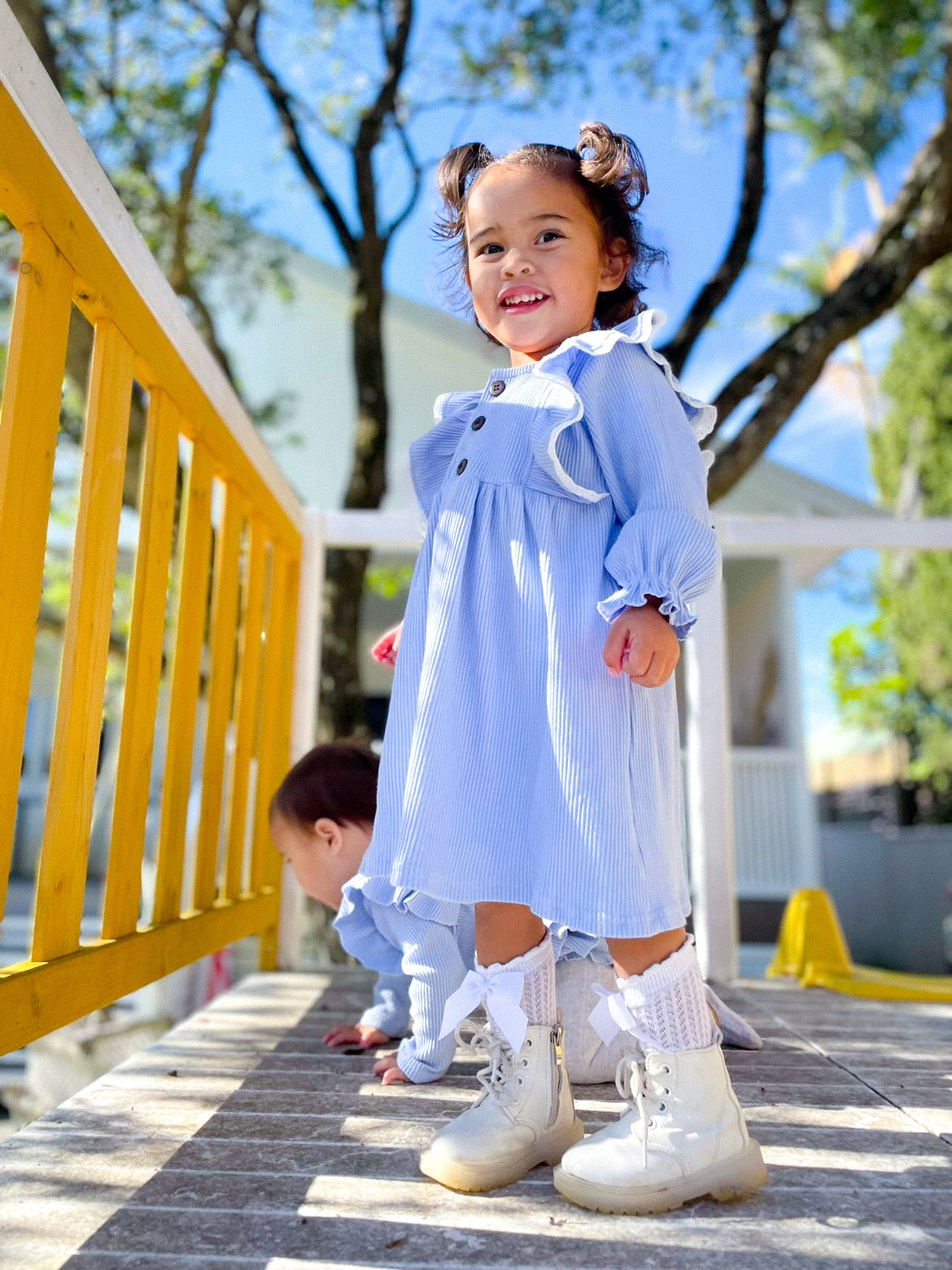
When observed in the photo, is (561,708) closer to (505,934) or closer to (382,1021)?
(505,934)

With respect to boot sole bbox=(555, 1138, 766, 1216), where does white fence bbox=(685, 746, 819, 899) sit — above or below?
above

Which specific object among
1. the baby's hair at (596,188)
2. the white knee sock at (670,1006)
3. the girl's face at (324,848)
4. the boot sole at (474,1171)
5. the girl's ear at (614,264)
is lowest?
the boot sole at (474,1171)

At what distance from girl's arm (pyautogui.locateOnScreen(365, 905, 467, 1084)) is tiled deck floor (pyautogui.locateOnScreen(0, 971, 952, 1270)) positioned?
1.3 inches

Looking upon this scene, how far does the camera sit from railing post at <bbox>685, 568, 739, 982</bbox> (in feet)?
8.30

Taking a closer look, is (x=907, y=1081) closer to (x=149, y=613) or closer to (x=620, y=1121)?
(x=620, y=1121)

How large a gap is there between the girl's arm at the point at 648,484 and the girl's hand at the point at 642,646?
1 cm

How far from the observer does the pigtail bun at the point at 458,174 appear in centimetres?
160

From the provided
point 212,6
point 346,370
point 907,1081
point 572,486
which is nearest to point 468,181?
point 572,486

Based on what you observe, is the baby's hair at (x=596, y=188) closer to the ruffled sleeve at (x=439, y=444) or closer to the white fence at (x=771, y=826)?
the ruffled sleeve at (x=439, y=444)

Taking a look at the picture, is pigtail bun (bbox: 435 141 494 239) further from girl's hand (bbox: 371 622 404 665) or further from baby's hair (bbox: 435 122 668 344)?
girl's hand (bbox: 371 622 404 665)

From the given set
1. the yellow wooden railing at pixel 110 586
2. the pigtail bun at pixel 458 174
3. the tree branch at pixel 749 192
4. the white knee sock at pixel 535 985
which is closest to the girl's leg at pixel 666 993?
the white knee sock at pixel 535 985

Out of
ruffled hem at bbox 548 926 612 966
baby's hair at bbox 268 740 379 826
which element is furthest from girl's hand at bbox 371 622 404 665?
ruffled hem at bbox 548 926 612 966

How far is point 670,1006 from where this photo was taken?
3.73 feet

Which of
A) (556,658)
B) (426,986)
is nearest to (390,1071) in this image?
(426,986)
